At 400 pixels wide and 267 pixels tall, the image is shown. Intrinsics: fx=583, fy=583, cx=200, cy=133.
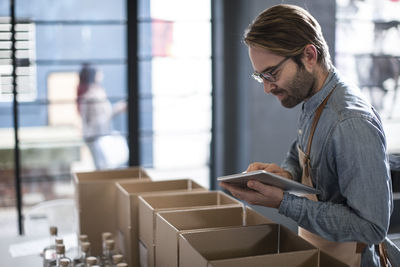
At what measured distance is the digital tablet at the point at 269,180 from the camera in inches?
57.5

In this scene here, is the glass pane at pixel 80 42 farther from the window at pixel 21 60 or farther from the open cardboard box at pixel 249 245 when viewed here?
the open cardboard box at pixel 249 245

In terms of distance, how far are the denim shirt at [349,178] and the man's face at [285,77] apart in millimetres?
72

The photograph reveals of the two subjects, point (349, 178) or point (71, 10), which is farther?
point (71, 10)

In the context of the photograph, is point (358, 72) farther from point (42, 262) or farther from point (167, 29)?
point (42, 262)

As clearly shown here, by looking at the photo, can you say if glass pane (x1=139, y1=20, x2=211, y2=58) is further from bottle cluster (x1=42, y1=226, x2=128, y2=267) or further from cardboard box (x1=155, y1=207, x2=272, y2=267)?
cardboard box (x1=155, y1=207, x2=272, y2=267)

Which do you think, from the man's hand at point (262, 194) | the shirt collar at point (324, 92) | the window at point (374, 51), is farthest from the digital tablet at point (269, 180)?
the window at point (374, 51)

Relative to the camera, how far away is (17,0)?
4227mm

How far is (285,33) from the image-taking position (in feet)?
5.21

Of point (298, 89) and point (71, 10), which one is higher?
point (71, 10)

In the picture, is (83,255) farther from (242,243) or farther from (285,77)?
(285,77)

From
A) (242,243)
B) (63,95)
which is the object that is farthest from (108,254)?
(63,95)

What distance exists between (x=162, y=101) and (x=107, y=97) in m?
0.44

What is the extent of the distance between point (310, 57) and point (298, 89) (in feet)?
0.33

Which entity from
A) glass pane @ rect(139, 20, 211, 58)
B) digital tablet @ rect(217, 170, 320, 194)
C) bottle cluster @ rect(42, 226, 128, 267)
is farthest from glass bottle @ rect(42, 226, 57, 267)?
glass pane @ rect(139, 20, 211, 58)
